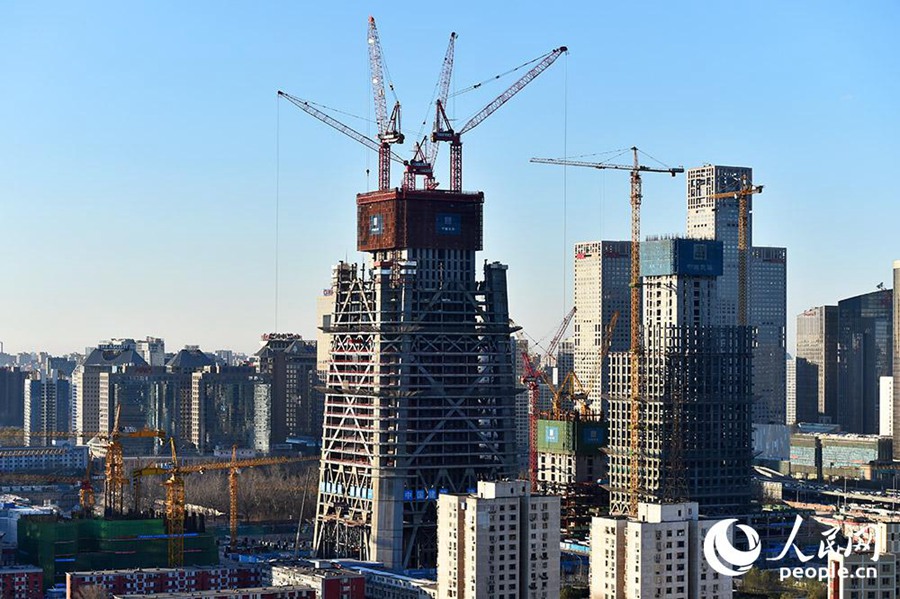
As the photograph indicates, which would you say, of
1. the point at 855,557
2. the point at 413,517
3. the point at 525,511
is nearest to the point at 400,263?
the point at 413,517

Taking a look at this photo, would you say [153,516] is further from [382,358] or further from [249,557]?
[382,358]

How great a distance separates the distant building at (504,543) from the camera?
115312mm

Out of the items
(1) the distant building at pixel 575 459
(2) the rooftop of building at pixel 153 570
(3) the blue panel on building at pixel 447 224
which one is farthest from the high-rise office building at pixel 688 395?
(2) the rooftop of building at pixel 153 570

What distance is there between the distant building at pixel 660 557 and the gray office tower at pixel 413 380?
5607 cm

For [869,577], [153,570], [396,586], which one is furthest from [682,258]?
[869,577]

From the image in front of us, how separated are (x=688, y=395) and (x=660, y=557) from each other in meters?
72.1

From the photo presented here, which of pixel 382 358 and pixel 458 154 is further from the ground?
pixel 458 154

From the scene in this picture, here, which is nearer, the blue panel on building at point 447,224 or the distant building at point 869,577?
the distant building at point 869,577

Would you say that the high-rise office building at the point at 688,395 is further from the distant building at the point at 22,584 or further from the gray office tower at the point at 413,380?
the distant building at the point at 22,584

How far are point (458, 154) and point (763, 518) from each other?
42.6m

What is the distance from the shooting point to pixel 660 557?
108 m

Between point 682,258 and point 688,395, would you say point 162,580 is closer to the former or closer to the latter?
point 688,395

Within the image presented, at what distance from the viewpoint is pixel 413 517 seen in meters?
165

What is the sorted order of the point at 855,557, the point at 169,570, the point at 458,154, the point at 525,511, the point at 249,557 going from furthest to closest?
the point at 458,154 < the point at 249,557 < the point at 169,570 < the point at 525,511 < the point at 855,557
